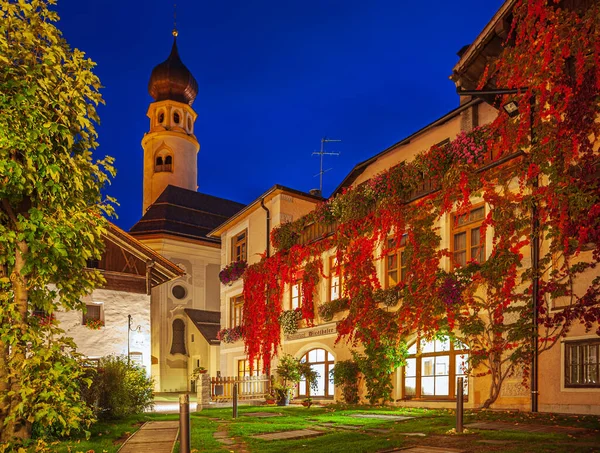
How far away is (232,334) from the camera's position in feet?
89.1

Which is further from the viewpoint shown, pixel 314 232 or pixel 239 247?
pixel 239 247

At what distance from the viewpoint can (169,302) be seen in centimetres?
3966

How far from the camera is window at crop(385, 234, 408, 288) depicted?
56.6 ft

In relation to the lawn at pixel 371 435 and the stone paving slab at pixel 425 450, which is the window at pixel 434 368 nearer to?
the lawn at pixel 371 435

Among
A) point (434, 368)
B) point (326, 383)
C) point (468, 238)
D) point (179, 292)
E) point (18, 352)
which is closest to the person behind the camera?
point (18, 352)

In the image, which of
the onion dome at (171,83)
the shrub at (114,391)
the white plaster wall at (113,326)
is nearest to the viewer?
the shrub at (114,391)

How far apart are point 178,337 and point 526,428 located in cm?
3242

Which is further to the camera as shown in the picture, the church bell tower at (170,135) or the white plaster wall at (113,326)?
the church bell tower at (170,135)

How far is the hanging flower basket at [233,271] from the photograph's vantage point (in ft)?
88.1

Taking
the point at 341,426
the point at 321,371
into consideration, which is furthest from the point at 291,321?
the point at 341,426

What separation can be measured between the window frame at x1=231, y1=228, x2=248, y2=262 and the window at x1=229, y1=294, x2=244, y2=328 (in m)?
1.88

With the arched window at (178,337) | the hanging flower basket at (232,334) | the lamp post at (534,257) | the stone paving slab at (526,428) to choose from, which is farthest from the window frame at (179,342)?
the stone paving slab at (526,428)

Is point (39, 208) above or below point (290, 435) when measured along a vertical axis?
above

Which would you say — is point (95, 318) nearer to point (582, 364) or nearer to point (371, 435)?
point (371, 435)
